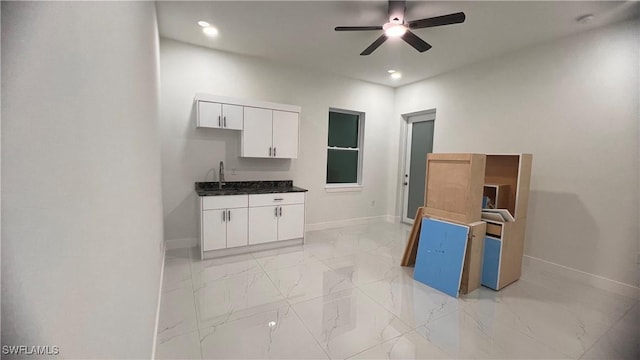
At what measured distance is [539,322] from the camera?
2211mm

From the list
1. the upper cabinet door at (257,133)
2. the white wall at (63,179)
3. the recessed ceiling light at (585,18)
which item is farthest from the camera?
the upper cabinet door at (257,133)

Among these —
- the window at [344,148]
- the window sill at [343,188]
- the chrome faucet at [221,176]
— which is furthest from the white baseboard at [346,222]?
the chrome faucet at [221,176]

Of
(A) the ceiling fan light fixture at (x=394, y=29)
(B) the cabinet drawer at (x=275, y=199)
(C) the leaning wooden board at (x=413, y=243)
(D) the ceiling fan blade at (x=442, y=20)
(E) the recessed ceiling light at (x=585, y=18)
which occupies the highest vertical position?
(E) the recessed ceiling light at (x=585, y=18)

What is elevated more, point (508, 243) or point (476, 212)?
point (476, 212)

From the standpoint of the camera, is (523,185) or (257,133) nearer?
(523,185)

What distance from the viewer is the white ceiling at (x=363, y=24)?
2584 millimetres

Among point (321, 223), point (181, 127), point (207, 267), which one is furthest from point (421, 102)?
point (207, 267)

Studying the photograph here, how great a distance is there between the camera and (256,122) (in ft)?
12.5

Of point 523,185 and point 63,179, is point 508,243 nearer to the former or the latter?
point 523,185

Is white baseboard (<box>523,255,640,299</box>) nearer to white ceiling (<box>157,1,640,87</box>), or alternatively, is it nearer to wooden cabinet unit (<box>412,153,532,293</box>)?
wooden cabinet unit (<box>412,153,532,293</box>)

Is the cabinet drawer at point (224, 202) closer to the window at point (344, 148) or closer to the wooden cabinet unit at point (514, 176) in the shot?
the window at point (344, 148)

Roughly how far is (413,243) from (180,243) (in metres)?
3.20

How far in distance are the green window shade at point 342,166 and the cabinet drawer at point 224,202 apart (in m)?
2.06

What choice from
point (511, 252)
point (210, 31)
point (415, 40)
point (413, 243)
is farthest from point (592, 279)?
point (210, 31)
